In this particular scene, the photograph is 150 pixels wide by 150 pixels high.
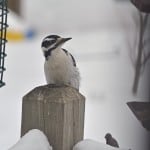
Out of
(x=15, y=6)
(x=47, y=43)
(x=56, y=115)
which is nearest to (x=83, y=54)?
(x=15, y=6)

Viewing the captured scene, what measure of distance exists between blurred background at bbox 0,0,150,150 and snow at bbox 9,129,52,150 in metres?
1.85

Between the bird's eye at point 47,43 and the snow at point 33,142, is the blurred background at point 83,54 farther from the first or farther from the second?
the snow at point 33,142

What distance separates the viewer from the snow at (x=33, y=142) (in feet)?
4.77

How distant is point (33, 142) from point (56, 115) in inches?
4.3

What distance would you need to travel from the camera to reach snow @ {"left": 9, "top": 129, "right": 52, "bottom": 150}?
145 cm

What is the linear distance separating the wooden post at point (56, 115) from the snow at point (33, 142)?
0.11 feet

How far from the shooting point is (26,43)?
759 centimetres

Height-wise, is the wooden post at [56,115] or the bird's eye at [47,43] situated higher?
the bird's eye at [47,43]

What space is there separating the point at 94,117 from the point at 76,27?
2.83 meters

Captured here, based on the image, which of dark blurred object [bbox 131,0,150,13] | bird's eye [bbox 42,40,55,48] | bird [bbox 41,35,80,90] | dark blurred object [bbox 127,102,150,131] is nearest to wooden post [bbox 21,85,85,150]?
dark blurred object [bbox 127,102,150,131]

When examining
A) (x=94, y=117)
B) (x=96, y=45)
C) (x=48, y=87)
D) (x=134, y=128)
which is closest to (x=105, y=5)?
(x=96, y=45)

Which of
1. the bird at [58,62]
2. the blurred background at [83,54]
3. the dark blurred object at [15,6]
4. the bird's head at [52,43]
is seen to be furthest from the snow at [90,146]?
the dark blurred object at [15,6]

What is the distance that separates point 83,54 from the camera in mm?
6738

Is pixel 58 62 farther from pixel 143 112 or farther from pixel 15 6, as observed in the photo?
pixel 15 6
